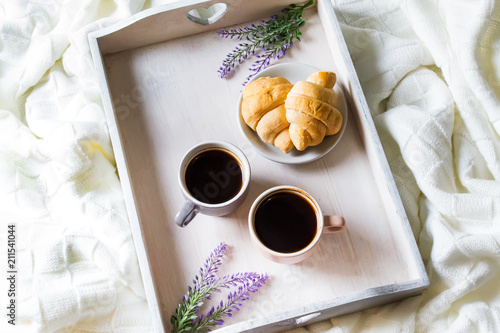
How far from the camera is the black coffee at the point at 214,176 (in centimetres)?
96

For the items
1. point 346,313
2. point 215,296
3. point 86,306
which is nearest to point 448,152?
point 346,313

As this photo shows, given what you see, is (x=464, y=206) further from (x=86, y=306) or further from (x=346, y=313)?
(x=86, y=306)

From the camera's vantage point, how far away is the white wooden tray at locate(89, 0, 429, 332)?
95cm

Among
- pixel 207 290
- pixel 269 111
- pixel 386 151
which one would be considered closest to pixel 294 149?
pixel 269 111

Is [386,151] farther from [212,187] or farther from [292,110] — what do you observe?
[212,187]

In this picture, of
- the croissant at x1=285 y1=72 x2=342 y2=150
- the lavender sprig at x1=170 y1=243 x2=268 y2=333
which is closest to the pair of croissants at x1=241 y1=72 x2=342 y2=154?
the croissant at x1=285 y1=72 x2=342 y2=150

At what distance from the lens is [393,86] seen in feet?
3.60

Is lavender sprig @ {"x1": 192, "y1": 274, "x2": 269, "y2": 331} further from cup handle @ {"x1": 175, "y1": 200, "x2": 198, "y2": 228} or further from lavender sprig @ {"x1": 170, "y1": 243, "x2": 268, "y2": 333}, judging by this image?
cup handle @ {"x1": 175, "y1": 200, "x2": 198, "y2": 228}

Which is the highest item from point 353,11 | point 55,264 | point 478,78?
point 353,11

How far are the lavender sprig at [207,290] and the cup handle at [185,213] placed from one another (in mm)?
83

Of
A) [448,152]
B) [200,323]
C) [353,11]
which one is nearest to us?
[200,323]

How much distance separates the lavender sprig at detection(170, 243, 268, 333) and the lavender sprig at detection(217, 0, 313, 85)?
0.37 metres

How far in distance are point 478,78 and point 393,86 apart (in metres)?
0.16

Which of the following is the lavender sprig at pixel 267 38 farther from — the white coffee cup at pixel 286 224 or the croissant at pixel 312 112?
the white coffee cup at pixel 286 224
